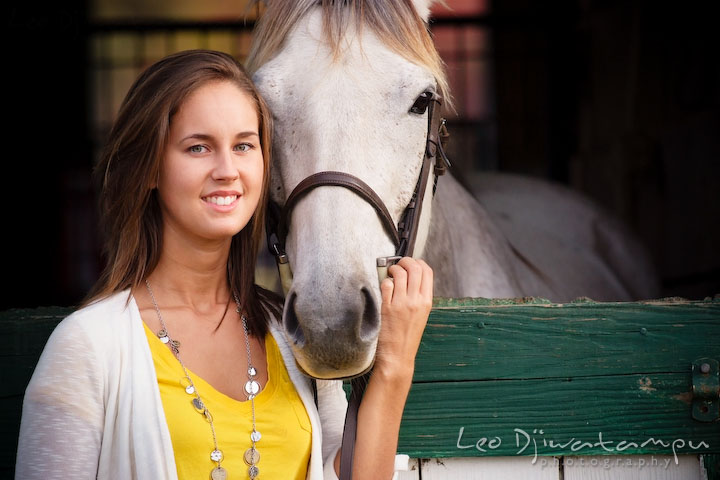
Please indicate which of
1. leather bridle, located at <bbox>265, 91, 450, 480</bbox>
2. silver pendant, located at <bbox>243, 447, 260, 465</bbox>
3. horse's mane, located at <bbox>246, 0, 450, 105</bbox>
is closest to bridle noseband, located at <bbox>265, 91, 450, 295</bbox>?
leather bridle, located at <bbox>265, 91, 450, 480</bbox>

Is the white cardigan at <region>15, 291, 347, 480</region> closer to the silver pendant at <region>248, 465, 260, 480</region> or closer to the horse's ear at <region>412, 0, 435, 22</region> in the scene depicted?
the silver pendant at <region>248, 465, 260, 480</region>

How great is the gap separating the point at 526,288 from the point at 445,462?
136cm

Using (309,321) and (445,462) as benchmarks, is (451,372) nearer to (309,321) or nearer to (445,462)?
(445,462)

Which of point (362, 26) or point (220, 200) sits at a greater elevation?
point (362, 26)

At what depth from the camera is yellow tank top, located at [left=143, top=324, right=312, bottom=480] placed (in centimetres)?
110

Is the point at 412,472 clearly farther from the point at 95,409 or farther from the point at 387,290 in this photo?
the point at 95,409

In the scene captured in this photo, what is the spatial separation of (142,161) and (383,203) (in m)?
0.50

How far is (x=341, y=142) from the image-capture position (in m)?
1.45

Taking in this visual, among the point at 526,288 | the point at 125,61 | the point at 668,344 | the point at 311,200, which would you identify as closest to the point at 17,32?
the point at 125,61

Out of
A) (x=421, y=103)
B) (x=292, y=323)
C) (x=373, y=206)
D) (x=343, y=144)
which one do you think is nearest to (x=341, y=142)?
(x=343, y=144)

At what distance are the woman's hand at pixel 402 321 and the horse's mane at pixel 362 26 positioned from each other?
57cm

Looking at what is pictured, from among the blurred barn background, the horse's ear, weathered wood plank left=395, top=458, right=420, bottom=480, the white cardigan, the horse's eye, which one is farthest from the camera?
the blurred barn background

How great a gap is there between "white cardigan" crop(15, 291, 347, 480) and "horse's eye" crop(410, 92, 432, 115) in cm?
81

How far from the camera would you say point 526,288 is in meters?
2.76
